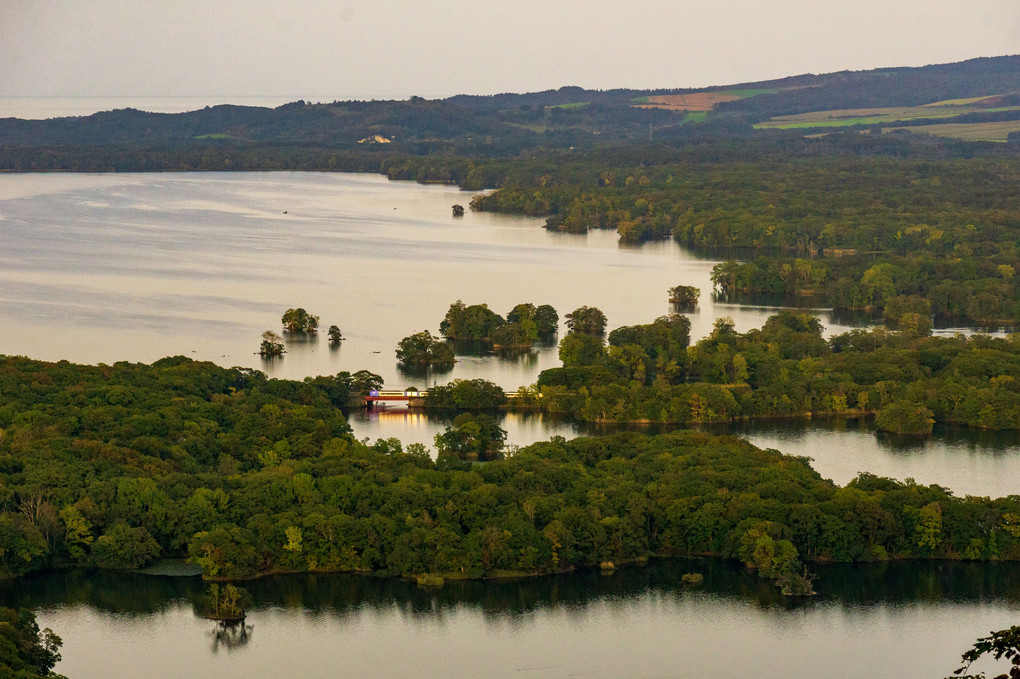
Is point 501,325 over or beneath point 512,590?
over

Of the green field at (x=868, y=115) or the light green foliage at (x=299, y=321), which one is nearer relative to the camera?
the light green foliage at (x=299, y=321)

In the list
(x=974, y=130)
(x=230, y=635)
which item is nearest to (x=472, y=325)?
(x=230, y=635)

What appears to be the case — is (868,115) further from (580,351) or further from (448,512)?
(448,512)

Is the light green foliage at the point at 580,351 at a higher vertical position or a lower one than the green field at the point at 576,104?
lower

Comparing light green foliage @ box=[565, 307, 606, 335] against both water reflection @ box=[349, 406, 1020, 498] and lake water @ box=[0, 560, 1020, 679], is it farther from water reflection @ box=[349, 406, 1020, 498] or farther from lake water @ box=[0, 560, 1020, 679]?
lake water @ box=[0, 560, 1020, 679]

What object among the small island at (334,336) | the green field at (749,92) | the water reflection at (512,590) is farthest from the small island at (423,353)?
the green field at (749,92)

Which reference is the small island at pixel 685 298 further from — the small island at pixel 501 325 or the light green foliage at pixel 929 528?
the light green foliage at pixel 929 528

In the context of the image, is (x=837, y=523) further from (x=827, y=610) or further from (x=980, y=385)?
(x=980, y=385)

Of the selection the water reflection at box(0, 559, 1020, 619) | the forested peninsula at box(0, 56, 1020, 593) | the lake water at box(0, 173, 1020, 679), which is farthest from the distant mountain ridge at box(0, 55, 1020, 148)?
the water reflection at box(0, 559, 1020, 619)
